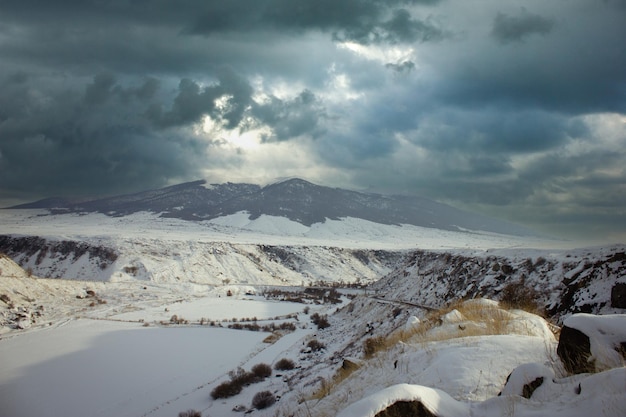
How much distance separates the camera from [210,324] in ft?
127

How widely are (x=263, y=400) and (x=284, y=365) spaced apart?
22.0ft

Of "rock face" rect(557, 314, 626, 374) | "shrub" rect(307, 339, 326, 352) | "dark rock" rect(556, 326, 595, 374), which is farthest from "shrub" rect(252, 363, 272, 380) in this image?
"rock face" rect(557, 314, 626, 374)

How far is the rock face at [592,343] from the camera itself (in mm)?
5176

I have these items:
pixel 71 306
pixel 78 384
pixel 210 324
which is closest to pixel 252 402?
pixel 78 384

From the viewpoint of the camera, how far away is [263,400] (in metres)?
17.1

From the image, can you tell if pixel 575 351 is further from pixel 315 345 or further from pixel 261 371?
pixel 315 345

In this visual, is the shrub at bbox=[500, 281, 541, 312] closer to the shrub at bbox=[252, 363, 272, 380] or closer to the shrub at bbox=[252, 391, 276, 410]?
the shrub at bbox=[252, 391, 276, 410]

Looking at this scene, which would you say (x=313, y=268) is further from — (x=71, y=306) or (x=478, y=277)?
(x=478, y=277)

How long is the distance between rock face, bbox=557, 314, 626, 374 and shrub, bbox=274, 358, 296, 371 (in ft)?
64.9

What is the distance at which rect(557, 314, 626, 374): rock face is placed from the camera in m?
5.18

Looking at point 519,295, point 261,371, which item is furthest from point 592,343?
point 261,371

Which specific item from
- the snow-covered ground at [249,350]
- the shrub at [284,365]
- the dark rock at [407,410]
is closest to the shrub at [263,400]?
the snow-covered ground at [249,350]

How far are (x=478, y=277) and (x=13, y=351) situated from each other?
107ft

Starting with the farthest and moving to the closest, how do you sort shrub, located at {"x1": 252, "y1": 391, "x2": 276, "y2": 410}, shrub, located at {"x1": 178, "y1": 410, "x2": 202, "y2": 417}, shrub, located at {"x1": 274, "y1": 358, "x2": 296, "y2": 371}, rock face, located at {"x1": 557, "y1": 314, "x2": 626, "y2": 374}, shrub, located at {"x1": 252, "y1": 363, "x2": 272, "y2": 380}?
1. shrub, located at {"x1": 274, "y1": 358, "x2": 296, "y2": 371}
2. shrub, located at {"x1": 252, "y1": 363, "x2": 272, "y2": 380}
3. shrub, located at {"x1": 252, "y1": 391, "x2": 276, "y2": 410}
4. shrub, located at {"x1": 178, "y1": 410, "x2": 202, "y2": 417}
5. rock face, located at {"x1": 557, "y1": 314, "x2": 626, "y2": 374}
